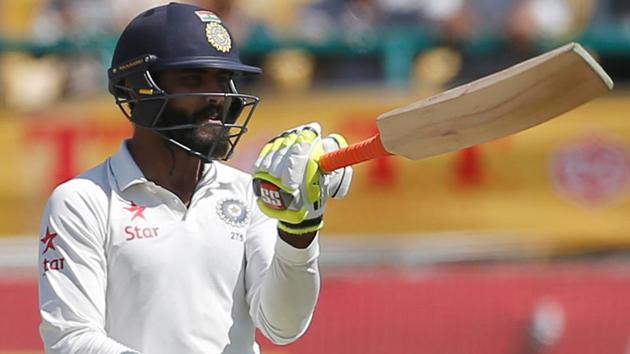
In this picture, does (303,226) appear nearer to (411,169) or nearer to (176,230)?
(176,230)

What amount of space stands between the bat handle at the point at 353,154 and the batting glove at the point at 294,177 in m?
0.02

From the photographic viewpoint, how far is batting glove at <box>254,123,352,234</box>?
245 cm

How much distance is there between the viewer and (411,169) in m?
5.71

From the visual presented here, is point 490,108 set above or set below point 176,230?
above

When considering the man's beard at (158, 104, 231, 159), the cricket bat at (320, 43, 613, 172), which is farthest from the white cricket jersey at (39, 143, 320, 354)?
the cricket bat at (320, 43, 613, 172)

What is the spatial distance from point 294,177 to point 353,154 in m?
0.11

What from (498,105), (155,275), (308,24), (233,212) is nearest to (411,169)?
(308,24)

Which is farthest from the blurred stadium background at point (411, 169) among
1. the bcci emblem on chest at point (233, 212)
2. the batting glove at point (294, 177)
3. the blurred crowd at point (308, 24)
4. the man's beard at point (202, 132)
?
the batting glove at point (294, 177)

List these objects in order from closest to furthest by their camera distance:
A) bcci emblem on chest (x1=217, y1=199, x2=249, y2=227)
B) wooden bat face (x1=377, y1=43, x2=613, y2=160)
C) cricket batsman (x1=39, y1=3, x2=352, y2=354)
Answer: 1. wooden bat face (x1=377, y1=43, x2=613, y2=160)
2. cricket batsman (x1=39, y1=3, x2=352, y2=354)
3. bcci emblem on chest (x1=217, y1=199, x2=249, y2=227)

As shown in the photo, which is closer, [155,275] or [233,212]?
[155,275]

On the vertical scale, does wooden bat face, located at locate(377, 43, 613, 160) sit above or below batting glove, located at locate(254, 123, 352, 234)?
above

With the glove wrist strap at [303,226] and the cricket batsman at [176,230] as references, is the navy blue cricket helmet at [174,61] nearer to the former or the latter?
the cricket batsman at [176,230]

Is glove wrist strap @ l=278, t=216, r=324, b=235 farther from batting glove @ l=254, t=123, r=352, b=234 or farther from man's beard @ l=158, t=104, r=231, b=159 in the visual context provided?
man's beard @ l=158, t=104, r=231, b=159

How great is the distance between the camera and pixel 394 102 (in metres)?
5.75
